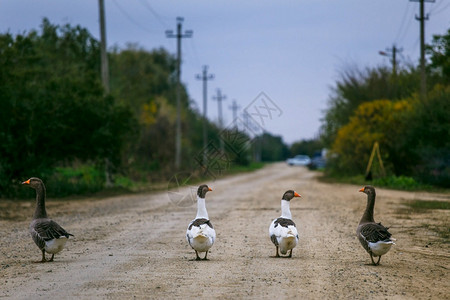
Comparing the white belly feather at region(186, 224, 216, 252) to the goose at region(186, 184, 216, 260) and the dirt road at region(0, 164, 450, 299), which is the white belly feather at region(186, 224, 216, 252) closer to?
the goose at region(186, 184, 216, 260)

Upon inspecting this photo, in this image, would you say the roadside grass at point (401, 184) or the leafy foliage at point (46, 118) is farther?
the roadside grass at point (401, 184)

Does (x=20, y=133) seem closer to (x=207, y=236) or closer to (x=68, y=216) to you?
(x=68, y=216)

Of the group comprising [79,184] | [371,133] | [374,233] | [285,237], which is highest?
[371,133]

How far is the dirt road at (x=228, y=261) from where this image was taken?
28.3 feet

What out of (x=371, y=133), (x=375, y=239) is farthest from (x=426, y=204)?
(x=371, y=133)

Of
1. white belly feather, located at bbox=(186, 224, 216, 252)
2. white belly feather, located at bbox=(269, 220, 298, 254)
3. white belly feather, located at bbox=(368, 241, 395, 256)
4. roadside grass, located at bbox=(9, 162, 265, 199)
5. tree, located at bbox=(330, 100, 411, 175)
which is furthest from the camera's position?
tree, located at bbox=(330, 100, 411, 175)

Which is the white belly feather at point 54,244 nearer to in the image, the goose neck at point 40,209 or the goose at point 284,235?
the goose neck at point 40,209

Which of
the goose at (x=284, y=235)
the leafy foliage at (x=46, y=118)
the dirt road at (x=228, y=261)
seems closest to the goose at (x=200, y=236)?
the dirt road at (x=228, y=261)

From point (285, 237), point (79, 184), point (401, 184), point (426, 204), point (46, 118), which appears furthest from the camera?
point (401, 184)

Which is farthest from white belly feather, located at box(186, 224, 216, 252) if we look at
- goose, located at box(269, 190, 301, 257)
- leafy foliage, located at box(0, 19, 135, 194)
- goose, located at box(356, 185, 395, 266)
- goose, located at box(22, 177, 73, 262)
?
leafy foliage, located at box(0, 19, 135, 194)

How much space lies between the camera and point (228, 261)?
36.3 ft

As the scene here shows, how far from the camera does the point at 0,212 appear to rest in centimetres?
2162

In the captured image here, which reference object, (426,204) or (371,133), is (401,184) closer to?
(371,133)

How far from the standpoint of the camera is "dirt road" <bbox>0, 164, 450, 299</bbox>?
862 cm
